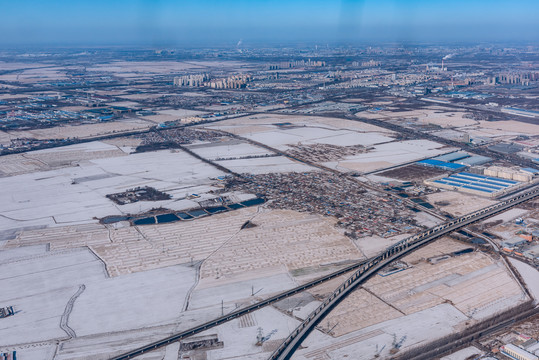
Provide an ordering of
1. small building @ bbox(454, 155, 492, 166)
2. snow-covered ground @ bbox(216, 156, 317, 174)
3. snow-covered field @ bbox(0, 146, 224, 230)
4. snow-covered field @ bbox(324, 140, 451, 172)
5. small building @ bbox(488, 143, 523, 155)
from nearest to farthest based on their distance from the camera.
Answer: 1. snow-covered field @ bbox(0, 146, 224, 230)
2. snow-covered ground @ bbox(216, 156, 317, 174)
3. small building @ bbox(454, 155, 492, 166)
4. snow-covered field @ bbox(324, 140, 451, 172)
5. small building @ bbox(488, 143, 523, 155)

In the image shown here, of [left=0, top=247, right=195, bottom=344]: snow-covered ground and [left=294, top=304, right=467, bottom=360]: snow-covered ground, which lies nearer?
[left=294, top=304, right=467, bottom=360]: snow-covered ground

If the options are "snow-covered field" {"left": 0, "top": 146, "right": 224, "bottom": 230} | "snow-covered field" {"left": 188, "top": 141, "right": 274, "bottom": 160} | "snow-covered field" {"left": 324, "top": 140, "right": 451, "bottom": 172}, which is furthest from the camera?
"snow-covered field" {"left": 188, "top": 141, "right": 274, "bottom": 160}

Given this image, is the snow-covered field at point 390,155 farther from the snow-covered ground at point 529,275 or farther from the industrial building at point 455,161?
the snow-covered ground at point 529,275

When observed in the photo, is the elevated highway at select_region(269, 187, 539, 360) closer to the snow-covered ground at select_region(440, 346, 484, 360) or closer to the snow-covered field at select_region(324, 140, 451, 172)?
the snow-covered ground at select_region(440, 346, 484, 360)

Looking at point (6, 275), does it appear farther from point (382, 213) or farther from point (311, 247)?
point (382, 213)

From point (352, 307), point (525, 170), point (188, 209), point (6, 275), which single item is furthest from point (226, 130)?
point (352, 307)

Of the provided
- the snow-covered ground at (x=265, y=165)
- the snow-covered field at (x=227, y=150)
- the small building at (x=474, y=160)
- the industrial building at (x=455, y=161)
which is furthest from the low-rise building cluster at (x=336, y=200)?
the small building at (x=474, y=160)

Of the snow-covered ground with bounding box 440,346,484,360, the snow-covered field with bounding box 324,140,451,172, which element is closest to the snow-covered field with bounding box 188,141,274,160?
the snow-covered field with bounding box 324,140,451,172

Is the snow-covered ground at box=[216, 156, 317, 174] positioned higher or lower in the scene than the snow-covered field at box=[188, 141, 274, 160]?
lower

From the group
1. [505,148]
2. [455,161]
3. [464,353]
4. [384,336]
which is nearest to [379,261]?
[384,336]
